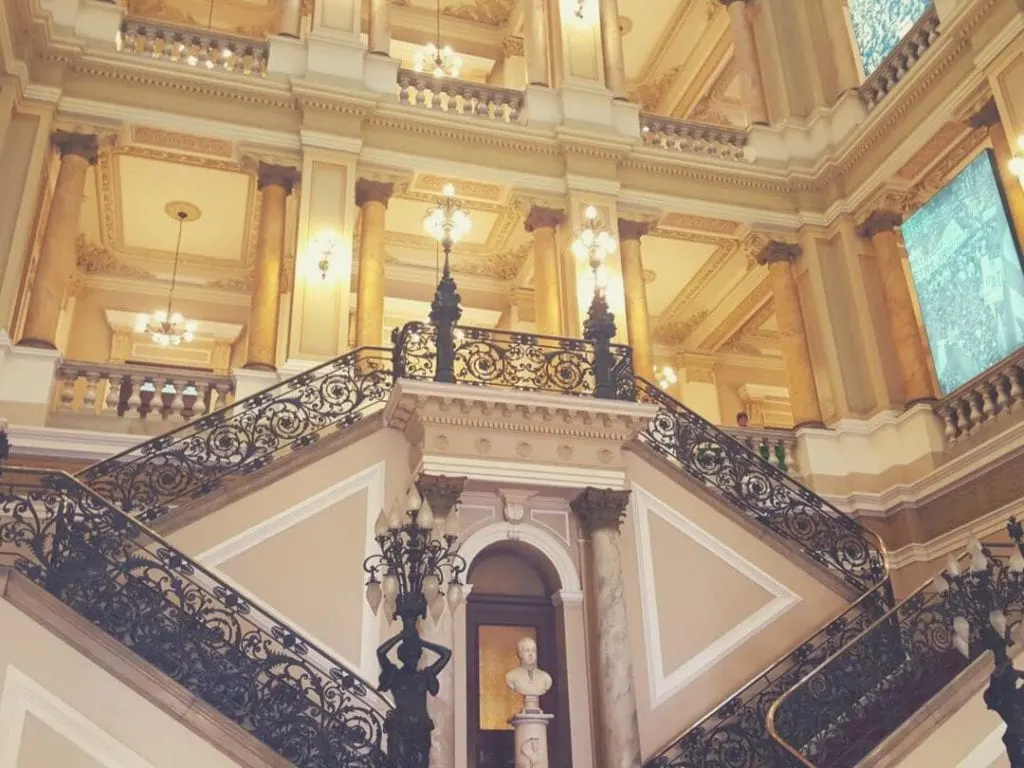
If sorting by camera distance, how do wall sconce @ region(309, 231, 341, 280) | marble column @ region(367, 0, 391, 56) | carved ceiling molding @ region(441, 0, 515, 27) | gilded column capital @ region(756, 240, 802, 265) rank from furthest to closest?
1. carved ceiling molding @ region(441, 0, 515, 27)
2. gilded column capital @ region(756, 240, 802, 265)
3. marble column @ region(367, 0, 391, 56)
4. wall sconce @ region(309, 231, 341, 280)

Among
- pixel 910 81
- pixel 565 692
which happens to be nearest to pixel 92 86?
pixel 565 692

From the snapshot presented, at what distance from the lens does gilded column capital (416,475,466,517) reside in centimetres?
772

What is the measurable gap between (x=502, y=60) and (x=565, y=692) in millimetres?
11457

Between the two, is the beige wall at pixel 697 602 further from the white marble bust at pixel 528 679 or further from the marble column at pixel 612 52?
the marble column at pixel 612 52

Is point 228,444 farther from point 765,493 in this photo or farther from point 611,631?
point 765,493

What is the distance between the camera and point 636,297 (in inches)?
477

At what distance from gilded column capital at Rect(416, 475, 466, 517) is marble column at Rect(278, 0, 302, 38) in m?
6.90

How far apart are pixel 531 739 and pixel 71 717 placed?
304 cm

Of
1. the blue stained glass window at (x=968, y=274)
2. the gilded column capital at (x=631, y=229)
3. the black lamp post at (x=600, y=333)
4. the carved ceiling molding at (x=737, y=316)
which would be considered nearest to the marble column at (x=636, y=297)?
the gilded column capital at (x=631, y=229)

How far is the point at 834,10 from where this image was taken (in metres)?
13.9

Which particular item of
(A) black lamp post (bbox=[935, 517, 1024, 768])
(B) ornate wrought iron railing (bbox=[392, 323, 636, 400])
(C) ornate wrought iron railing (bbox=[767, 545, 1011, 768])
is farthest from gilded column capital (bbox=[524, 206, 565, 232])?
(A) black lamp post (bbox=[935, 517, 1024, 768])

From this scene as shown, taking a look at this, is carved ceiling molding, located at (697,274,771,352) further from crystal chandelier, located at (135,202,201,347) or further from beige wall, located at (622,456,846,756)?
crystal chandelier, located at (135,202,201,347)

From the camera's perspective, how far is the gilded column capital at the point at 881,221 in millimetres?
12359

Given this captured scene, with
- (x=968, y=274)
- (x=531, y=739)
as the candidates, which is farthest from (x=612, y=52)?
(x=531, y=739)
